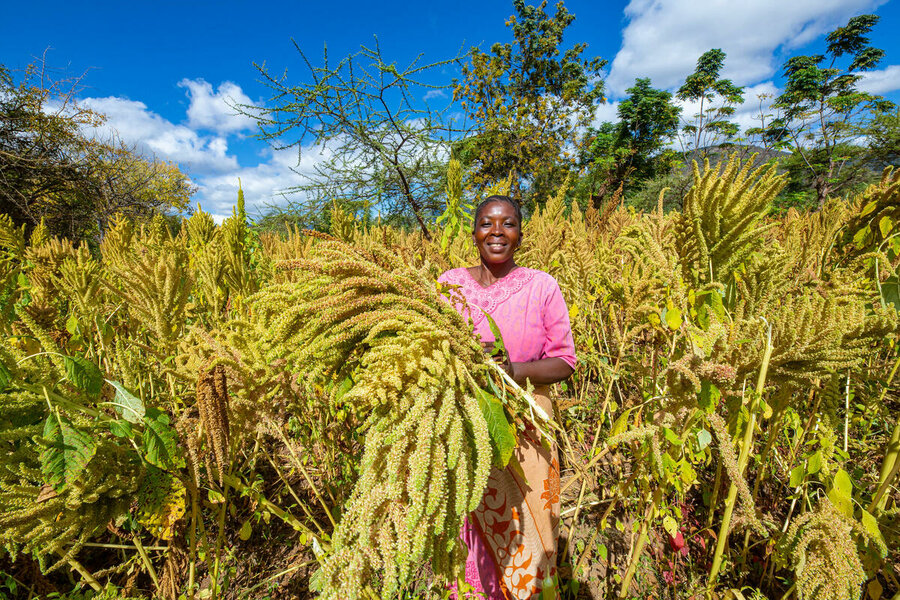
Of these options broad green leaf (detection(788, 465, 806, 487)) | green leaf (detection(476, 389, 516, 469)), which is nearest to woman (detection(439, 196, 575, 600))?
green leaf (detection(476, 389, 516, 469))

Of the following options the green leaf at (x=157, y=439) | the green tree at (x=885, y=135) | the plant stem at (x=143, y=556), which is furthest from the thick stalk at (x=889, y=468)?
the green tree at (x=885, y=135)

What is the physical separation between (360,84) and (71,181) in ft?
36.5

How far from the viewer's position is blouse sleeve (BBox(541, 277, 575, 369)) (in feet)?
5.20

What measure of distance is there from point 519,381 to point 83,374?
1.20 metres

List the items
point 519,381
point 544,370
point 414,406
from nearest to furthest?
point 414,406 → point 519,381 → point 544,370

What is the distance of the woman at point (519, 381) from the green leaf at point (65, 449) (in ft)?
3.46

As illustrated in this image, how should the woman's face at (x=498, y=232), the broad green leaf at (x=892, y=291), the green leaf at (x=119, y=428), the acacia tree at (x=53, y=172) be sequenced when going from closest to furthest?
the green leaf at (x=119, y=428), the broad green leaf at (x=892, y=291), the woman's face at (x=498, y=232), the acacia tree at (x=53, y=172)

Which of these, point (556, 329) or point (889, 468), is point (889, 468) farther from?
point (556, 329)

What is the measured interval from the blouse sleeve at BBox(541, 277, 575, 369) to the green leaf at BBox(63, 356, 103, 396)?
4.90ft

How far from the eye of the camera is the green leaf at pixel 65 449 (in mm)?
756

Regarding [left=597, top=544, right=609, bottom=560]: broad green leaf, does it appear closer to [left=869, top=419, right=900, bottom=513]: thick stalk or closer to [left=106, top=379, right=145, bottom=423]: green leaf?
[left=869, top=419, right=900, bottom=513]: thick stalk

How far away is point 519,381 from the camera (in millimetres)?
1269

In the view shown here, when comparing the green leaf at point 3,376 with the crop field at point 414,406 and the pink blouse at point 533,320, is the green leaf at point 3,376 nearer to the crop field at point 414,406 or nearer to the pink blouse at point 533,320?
the crop field at point 414,406

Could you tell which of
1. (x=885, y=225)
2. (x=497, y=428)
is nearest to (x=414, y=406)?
(x=497, y=428)
